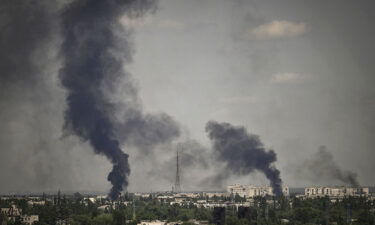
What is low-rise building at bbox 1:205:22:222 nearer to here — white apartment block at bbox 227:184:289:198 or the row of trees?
the row of trees

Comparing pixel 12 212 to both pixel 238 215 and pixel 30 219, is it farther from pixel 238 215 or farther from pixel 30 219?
pixel 238 215

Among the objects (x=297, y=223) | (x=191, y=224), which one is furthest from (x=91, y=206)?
(x=297, y=223)

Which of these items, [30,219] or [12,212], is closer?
[30,219]

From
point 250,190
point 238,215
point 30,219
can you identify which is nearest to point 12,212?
point 30,219

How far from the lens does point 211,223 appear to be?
72.7 meters

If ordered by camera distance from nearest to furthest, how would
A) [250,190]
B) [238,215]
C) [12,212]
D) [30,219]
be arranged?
1. [238,215]
2. [30,219]
3. [12,212]
4. [250,190]

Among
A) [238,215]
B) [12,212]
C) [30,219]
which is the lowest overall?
[30,219]

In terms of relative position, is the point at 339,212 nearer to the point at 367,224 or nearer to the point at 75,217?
the point at 367,224

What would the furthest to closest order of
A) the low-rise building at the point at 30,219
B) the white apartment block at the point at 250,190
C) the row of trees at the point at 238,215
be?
1. the white apartment block at the point at 250,190
2. the low-rise building at the point at 30,219
3. the row of trees at the point at 238,215

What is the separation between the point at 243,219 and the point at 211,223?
3.16 metres

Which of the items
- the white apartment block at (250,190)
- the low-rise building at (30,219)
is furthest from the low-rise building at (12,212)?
the white apartment block at (250,190)

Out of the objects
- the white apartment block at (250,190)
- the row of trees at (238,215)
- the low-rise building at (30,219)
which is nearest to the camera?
the row of trees at (238,215)

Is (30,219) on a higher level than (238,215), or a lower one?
lower

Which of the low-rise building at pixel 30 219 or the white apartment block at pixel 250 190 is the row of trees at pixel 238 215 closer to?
the low-rise building at pixel 30 219
